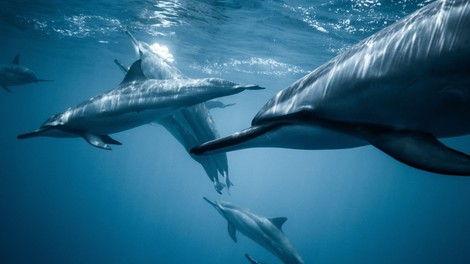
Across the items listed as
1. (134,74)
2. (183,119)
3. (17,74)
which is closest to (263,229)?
(183,119)

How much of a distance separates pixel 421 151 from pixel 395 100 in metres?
0.37

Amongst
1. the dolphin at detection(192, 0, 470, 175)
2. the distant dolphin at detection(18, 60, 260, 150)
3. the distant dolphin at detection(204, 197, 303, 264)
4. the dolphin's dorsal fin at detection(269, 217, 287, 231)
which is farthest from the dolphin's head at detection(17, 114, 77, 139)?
the dolphin's dorsal fin at detection(269, 217, 287, 231)

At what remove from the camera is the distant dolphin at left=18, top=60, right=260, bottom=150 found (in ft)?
17.9

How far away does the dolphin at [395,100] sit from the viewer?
171 cm

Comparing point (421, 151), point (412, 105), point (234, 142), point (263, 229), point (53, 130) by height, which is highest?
point (412, 105)

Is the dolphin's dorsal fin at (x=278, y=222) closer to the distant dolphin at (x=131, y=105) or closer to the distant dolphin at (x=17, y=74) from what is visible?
the distant dolphin at (x=131, y=105)

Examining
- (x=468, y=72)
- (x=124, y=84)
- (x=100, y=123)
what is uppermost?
(x=468, y=72)

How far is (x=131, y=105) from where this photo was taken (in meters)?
5.87

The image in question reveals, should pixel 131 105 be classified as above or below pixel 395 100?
below

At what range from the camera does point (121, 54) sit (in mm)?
25609

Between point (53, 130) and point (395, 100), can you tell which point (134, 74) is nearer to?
point (53, 130)

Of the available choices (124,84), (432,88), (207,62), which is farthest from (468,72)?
(207,62)

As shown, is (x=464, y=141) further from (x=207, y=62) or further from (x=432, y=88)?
(x=432, y=88)

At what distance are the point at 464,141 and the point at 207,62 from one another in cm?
2727
